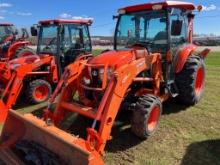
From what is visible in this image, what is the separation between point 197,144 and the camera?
5.65 metres

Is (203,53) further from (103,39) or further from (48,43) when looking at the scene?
(103,39)

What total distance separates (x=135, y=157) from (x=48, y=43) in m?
5.55

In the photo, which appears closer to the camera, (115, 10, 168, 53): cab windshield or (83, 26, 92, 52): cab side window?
(115, 10, 168, 53): cab windshield

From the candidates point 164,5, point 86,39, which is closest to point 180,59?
point 164,5

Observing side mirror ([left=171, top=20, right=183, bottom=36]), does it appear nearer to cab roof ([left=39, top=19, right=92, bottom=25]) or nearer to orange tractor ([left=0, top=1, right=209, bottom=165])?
orange tractor ([left=0, top=1, right=209, bottom=165])

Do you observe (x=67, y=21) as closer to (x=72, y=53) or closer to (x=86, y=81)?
(x=72, y=53)

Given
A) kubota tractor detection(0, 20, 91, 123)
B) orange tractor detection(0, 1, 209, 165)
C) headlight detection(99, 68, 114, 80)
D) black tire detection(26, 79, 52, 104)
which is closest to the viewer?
orange tractor detection(0, 1, 209, 165)

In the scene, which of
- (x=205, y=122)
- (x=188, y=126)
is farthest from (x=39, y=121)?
(x=205, y=122)

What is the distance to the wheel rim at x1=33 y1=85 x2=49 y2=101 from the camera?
870 cm

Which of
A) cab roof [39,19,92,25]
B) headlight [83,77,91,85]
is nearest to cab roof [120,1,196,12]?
headlight [83,77,91,85]

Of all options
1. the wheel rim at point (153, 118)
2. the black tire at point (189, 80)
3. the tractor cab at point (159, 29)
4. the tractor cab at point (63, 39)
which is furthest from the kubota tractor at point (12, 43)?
the wheel rim at point (153, 118)

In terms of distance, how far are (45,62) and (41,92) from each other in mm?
861

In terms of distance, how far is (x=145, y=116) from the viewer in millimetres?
5336

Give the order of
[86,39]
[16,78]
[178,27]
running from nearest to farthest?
[178,27] < [16,78] < [86,39]
